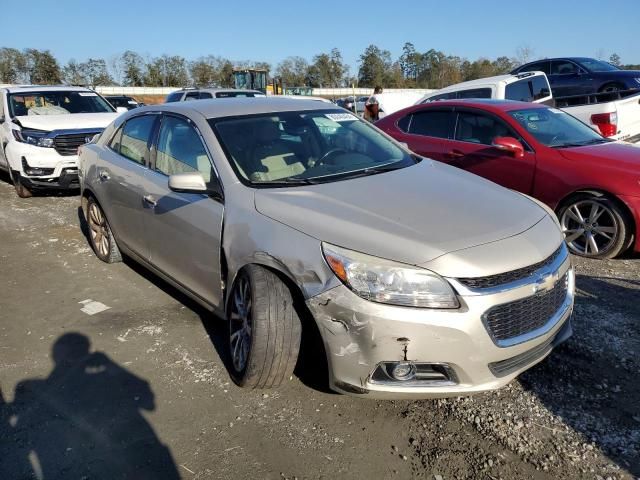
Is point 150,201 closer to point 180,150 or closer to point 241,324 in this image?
point 180,150

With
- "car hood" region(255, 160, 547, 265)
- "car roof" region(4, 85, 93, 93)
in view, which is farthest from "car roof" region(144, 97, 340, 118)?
"car roof" region(4, 85, 93, 93)

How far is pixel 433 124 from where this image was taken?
6.55 meters

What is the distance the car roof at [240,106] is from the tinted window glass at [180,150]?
13 centimetres

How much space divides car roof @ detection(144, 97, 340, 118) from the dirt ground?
157 cm

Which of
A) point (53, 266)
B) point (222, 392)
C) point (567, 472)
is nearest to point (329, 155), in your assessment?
point (222, 392)

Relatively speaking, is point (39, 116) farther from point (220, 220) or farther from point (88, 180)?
point (220, 220)

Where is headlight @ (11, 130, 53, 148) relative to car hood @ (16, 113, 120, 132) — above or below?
below

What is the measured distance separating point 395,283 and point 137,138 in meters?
2.96

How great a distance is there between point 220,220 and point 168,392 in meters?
1.08

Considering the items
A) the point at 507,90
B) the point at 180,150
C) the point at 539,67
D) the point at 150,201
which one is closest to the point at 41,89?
the point at 150,201

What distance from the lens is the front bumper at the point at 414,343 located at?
2.35 meters

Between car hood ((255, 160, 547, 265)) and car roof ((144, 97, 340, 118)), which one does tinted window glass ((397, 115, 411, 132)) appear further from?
car hood ((255, 160, 547, 265))

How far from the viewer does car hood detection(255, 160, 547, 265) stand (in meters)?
2.50

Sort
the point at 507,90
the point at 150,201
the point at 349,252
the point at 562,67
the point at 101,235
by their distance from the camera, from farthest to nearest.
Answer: the point at 562,67 → the point at 507,90 → the point at 101,235 → the point at 150,201 → the point at 349,252
